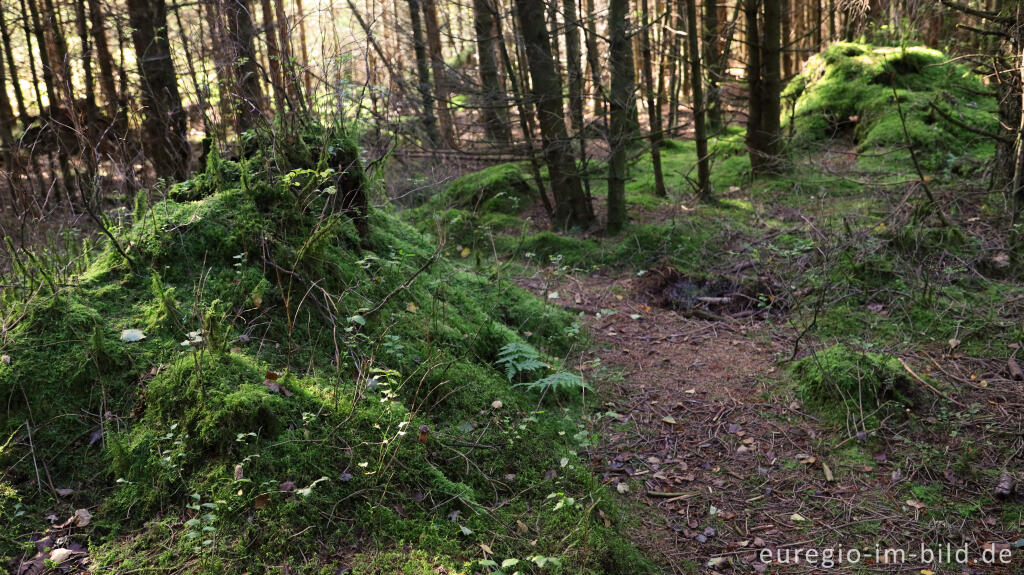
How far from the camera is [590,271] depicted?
7.57 m

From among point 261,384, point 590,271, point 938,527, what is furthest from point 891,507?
point 590,271

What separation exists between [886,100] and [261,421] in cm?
1150

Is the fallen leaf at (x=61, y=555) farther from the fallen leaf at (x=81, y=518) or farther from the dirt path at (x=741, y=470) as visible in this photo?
the dirt path at (x=741, y=470)

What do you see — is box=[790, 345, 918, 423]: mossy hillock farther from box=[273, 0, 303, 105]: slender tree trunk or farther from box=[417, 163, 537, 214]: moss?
box=[417, 163, 537, 214]: moss

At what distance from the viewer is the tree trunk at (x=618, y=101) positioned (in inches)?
300

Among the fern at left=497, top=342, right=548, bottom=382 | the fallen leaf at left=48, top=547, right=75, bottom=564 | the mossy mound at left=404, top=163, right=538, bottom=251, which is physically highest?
the mossy mound at left=404, top=163, right=538, bottom=251

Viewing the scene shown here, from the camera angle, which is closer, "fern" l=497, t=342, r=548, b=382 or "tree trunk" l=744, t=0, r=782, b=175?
"fern" l=497, t=342, r=548, b=382

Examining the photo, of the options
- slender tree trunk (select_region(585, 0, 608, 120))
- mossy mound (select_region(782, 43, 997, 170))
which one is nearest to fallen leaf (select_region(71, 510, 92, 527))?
slender tree trunk (select_region(585, 0, 608, 120))

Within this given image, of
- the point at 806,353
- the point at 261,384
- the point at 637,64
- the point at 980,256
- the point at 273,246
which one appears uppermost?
the point at 637,64

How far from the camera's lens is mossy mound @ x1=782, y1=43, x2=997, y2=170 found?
9.68m

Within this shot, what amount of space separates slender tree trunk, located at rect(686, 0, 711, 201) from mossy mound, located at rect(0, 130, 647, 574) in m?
5.89

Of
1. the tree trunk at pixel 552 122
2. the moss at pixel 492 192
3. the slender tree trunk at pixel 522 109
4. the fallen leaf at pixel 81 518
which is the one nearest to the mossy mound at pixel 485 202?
the moss at pixel 492 192

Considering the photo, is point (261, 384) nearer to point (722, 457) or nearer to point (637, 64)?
point (722, 457)

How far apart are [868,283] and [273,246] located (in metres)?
5.43
